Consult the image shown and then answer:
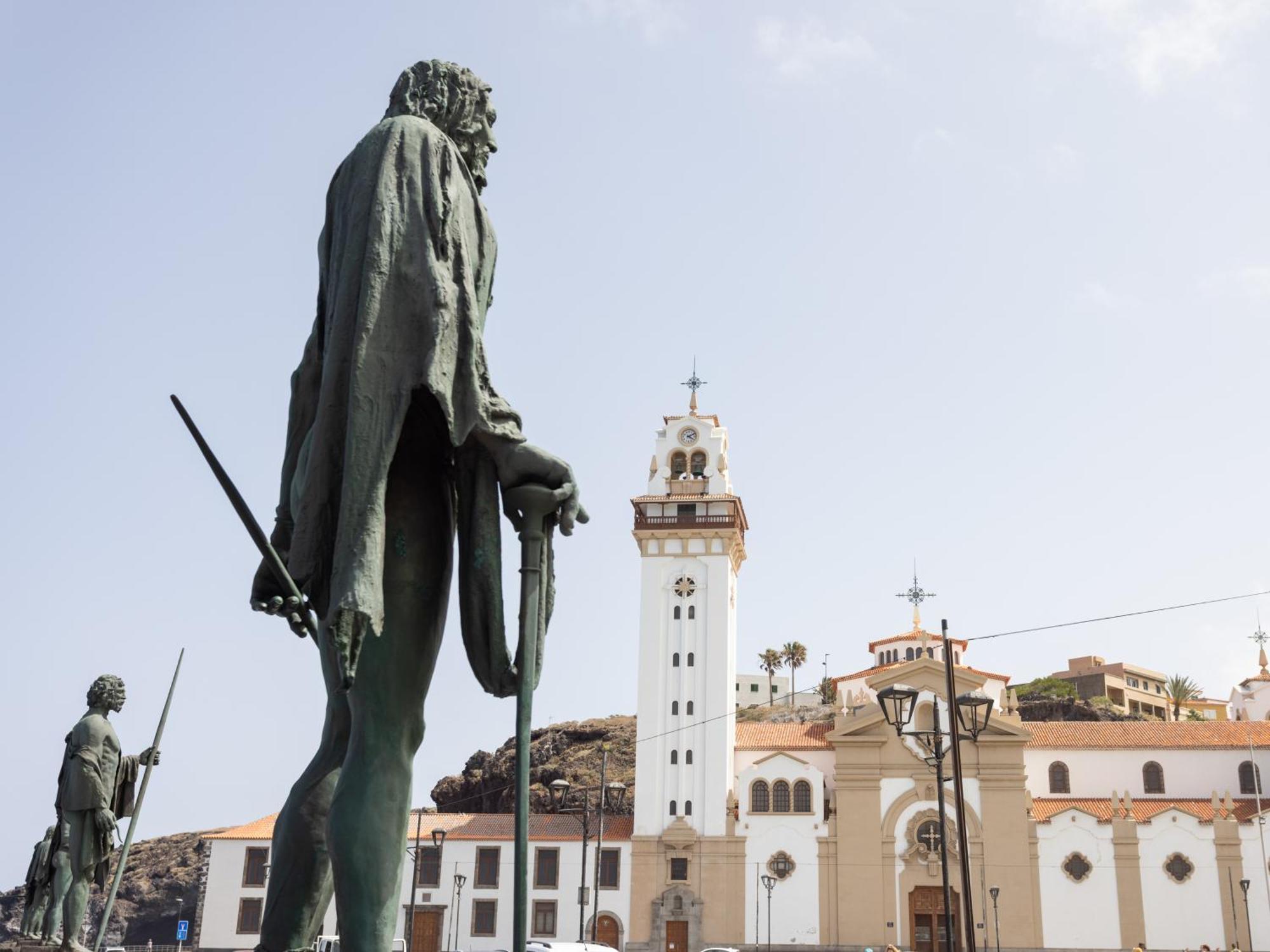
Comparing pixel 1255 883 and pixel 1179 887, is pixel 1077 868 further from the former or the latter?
pixel 1255 883

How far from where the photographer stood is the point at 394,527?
3.08m

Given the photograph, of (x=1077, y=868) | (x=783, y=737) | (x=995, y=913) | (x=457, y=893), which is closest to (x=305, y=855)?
(x=995, y=913)

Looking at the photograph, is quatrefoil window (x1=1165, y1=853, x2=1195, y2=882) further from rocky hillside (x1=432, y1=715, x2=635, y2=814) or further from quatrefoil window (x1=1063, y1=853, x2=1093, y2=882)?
rocky hillside (x1=432, y1=715, x2=635, y2=814)

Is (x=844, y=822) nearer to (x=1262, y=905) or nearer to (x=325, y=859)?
(x=1262, y=905)

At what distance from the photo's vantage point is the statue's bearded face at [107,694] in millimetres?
5957

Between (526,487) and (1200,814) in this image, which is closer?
(526,487)

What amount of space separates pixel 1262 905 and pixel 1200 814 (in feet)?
13.7

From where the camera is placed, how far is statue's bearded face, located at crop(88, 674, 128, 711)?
5957 millimetres

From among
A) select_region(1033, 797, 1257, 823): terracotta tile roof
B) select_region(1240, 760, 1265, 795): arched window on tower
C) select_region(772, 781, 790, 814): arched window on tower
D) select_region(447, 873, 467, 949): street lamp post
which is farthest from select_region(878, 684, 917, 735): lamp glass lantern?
select_region(1240, 760, 1265, 795): arched window on tower

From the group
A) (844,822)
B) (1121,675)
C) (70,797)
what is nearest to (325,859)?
(70,797)

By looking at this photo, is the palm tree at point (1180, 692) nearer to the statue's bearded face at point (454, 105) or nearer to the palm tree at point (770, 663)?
the palm tree at point (770, 663)

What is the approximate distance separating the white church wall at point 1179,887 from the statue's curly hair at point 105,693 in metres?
53.8

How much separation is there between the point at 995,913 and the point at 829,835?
25.3 feet

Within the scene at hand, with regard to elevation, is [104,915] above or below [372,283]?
below
